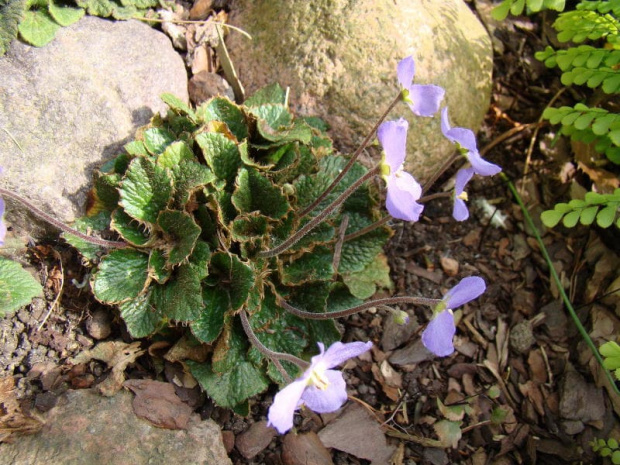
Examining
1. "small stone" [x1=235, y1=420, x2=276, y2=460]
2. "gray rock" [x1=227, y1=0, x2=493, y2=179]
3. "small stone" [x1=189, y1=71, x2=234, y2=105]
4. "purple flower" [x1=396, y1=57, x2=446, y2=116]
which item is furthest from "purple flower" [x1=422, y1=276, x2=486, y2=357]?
"small stone" [x1=189, y1=71, x2=234, y2=105]

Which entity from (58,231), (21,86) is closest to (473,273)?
(58,231)

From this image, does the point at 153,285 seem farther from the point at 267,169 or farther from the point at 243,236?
the point at 267,169

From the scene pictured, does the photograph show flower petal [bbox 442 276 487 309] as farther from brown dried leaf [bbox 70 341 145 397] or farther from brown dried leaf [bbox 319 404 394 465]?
brown dried leaf [bbox 70 341 145 397]

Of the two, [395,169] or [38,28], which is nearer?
[395,169]

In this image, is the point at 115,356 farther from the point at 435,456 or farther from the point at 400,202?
the point at 435,456

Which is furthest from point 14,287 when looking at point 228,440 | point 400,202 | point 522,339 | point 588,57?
point 588,57
